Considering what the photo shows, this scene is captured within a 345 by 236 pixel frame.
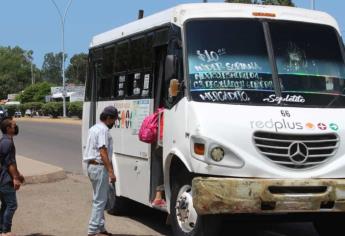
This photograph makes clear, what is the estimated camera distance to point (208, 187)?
6816 mm

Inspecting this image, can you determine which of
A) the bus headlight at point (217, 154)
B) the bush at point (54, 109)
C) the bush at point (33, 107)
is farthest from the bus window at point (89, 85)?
the bush at point (33, 107)

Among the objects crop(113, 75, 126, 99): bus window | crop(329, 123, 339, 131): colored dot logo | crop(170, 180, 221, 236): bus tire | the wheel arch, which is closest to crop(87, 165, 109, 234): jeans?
the wheel arch

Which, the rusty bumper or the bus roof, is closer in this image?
the rusty bumper

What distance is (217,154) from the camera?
6898mm

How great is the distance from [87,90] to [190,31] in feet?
15.1

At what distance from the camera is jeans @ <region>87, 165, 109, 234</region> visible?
7910 mm

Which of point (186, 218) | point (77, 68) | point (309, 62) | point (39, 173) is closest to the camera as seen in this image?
point (186, 218)

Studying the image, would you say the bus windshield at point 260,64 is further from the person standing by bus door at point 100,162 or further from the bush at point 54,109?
the bush at point 54,109

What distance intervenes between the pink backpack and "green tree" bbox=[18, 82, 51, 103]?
118m

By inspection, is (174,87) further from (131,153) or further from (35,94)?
(35,94)

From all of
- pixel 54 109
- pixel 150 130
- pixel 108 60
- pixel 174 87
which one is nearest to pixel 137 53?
pixel 108 60

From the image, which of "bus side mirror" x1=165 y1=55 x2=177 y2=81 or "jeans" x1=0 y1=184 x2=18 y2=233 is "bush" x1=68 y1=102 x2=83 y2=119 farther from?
"bus side mirror" x1=165 y1=55 x2=177 y2=81

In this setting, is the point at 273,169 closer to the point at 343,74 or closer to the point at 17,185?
the point at 343,74

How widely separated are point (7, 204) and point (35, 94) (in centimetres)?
12148
